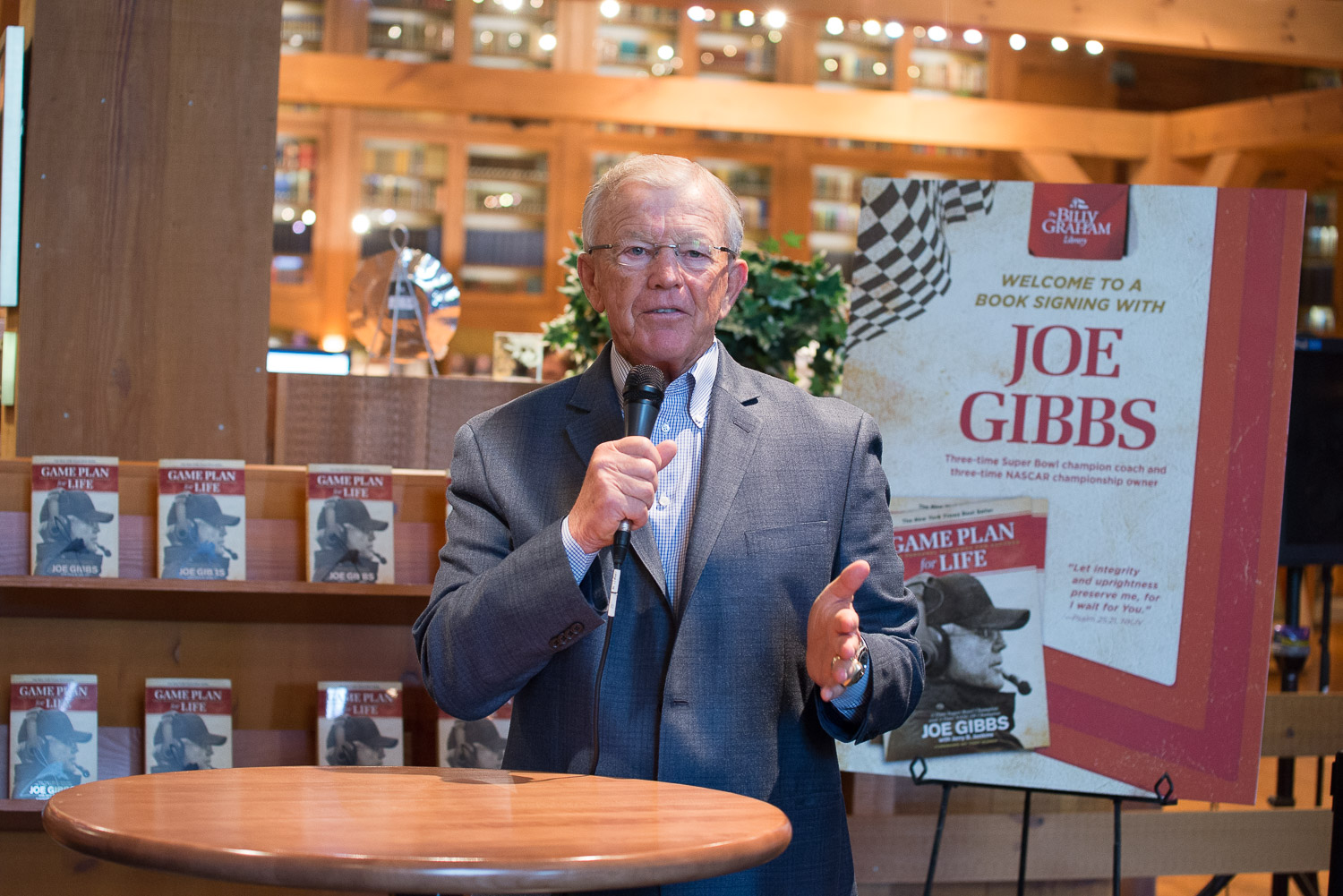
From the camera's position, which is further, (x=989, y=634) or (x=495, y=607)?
(x=989, y=634)

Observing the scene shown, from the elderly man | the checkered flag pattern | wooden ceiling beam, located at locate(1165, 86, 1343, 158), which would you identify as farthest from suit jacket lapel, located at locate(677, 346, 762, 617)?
wooden ceiling beam, located at locate(1165, 86, 1343, 158)

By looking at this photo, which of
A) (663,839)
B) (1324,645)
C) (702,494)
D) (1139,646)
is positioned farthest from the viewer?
(1324,645)

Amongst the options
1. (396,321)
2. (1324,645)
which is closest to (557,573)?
(396,321)

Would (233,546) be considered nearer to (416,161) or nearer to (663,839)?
(663,839)

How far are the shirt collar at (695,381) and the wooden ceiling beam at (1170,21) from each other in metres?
4.42

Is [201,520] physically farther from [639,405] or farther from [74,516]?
[639,405]

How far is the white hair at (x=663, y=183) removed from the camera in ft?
5.03

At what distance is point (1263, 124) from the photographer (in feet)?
22.4

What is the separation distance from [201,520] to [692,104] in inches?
206

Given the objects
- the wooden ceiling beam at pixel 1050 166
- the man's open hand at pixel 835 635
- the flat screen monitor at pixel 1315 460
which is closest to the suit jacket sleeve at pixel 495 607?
the man's open hand at pixel 835 635

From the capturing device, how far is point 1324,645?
3.48m

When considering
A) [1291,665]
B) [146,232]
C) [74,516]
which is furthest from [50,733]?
[1291,665]

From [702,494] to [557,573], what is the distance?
0.26 meters

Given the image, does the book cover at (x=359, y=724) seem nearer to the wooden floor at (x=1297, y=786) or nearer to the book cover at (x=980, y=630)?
the book cover at (x=980, y=630)
